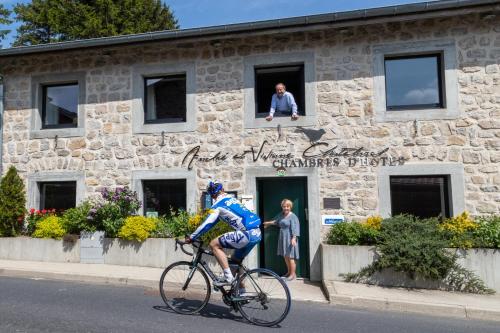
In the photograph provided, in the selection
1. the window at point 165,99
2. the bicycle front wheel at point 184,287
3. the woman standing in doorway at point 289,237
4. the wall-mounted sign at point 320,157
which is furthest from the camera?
the window at point 165,99

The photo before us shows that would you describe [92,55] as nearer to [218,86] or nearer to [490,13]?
[218,86]

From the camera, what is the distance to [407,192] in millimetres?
8188

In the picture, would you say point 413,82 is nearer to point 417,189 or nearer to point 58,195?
point 417,189

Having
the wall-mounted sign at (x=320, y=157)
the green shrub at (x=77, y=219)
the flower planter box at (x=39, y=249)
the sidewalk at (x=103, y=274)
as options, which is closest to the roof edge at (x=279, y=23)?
the wall-mounted sign at (x=320, y=157)

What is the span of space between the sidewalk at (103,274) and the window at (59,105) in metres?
3.70

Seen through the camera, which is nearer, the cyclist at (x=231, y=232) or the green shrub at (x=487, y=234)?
the cyclist at (x=231, y=232)

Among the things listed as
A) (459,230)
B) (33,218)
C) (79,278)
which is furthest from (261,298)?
(33,218)

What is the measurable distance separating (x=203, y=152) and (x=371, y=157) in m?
3.78

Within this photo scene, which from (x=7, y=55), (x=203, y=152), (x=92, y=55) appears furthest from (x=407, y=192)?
(x=7, y=55)

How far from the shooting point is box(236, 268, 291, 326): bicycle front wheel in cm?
489

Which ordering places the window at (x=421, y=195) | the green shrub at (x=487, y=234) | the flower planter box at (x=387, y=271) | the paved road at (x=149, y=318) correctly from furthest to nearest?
the window at (x=421, y=195), the green shrub at (x=487, y=234), the flower planter box at (x=387, y=271), the paved road at (x=149, y=318)

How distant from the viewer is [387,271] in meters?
7.11

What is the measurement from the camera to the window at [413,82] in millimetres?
8328

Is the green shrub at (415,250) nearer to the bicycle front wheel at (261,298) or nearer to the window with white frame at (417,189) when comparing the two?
the window with white frame at (417,189)
